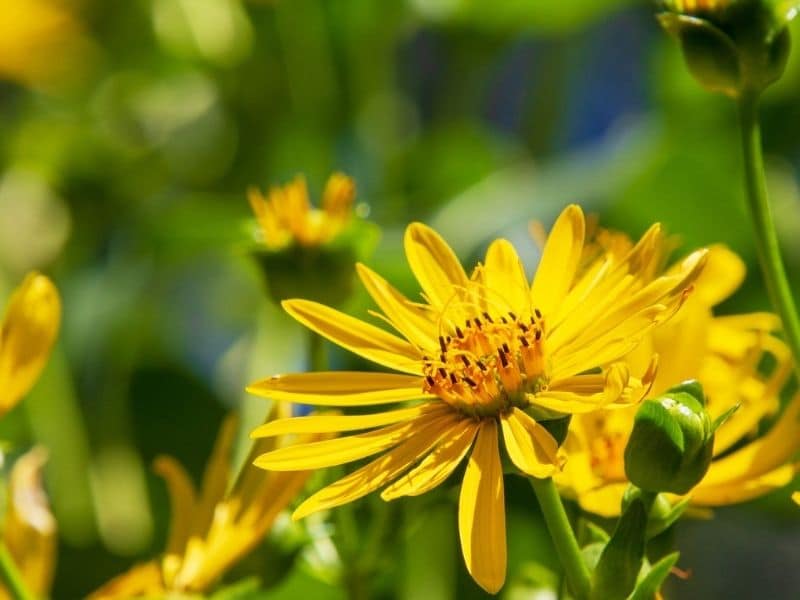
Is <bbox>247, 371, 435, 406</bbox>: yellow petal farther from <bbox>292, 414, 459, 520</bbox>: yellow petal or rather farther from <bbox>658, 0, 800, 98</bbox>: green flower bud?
<bbox>658, 0, 800, 98</bbox>: green flower bud

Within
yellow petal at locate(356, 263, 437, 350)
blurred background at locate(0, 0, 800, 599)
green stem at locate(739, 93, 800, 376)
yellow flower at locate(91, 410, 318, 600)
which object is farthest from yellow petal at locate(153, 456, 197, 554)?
blurred background at locate(0, 0, 800, 599)

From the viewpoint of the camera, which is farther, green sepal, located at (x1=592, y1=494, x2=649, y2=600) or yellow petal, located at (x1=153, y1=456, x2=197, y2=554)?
yellow petal, located at (x1=153, y1=456, x2=197, y2=554)

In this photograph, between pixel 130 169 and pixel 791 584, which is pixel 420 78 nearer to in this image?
pixel 130 169

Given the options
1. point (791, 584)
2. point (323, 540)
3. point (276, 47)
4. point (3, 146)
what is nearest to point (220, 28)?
point (276, 47)

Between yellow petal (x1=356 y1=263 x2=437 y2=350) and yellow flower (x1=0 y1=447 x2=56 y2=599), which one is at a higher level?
yellow petal (x1=356 y1=263 x2=437 y2=350)

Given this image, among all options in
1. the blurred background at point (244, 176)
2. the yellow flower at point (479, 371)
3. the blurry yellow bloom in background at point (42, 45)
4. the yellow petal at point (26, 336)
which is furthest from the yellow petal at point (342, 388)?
the blurry yellow bloom in background at point (42, 45)

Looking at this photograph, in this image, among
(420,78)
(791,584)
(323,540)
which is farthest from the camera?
(420,78)

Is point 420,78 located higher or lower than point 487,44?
lower
